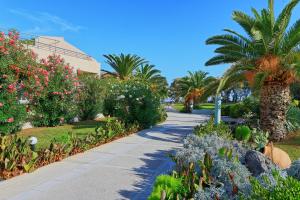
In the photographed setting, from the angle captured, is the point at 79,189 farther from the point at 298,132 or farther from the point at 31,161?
the point at 298,132

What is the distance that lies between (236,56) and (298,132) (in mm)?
4357

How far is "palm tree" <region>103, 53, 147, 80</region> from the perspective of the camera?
3222 centimetres

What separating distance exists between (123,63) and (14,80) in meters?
20.4

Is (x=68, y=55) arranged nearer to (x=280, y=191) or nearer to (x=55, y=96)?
(x=55, y=96)

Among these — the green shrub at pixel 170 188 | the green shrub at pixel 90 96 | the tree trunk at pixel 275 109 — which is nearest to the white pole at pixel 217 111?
the tree trunk at pixel 275 109

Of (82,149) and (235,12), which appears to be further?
(235,12)

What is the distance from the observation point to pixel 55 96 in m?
15.5

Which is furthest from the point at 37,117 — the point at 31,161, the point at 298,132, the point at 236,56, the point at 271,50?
the point at 298,132

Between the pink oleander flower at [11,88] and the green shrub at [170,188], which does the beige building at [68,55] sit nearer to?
the pink oleander flower at [11,88]

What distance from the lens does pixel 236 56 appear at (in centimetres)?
1463

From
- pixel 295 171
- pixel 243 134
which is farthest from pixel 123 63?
pixel 295 171

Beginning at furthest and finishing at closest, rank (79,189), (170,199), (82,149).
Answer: (82,149)
(79,189)
(170,199)

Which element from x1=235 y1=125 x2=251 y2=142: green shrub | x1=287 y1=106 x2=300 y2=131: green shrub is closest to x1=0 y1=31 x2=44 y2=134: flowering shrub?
x1=235 y1=125 x2=251 y2=142: green shrub

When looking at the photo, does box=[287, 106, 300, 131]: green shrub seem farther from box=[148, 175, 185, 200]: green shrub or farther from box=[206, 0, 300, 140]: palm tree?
box=[148, 175, 185, 200]: green shrub
